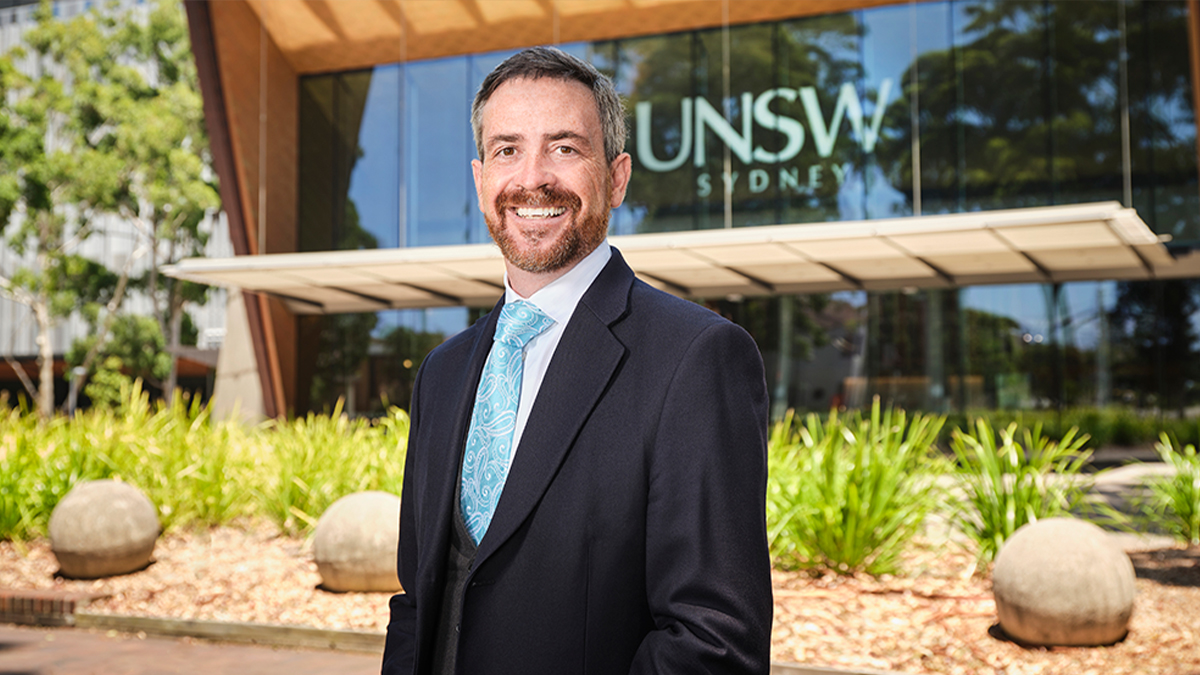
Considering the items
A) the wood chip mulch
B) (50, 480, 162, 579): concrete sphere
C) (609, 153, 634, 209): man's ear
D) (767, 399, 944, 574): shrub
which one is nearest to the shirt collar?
(609, 153, 634, 209): man's ear

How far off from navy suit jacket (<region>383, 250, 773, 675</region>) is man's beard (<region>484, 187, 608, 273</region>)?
103 millimetres

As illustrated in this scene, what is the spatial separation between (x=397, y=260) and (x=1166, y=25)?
42.2ft

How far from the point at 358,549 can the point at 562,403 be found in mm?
5722

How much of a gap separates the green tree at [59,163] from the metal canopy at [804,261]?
12.4 meters

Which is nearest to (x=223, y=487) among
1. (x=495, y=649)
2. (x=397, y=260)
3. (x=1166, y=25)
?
(x=397, y=260)

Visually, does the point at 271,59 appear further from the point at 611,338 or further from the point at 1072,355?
the point at 611,338

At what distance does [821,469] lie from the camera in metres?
7.03

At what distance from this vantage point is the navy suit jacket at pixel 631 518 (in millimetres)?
1360

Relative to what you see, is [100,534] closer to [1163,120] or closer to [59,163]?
[1163,120]


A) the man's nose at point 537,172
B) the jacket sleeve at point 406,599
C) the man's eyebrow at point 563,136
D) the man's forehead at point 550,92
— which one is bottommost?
the jacket sleeve at point 406,599

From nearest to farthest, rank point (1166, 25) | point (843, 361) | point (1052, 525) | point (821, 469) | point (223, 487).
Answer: point (1052, 525) → point (821, 469) → point (223, 487) → point (1166, 25) → point (843, 361)

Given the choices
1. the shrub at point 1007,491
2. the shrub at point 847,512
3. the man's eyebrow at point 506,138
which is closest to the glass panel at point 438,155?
the shrub at point 847,512

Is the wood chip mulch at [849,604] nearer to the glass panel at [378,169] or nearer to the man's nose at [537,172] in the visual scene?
the man's nose at [537,172]

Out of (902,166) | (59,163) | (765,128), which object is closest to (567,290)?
(902,166)
